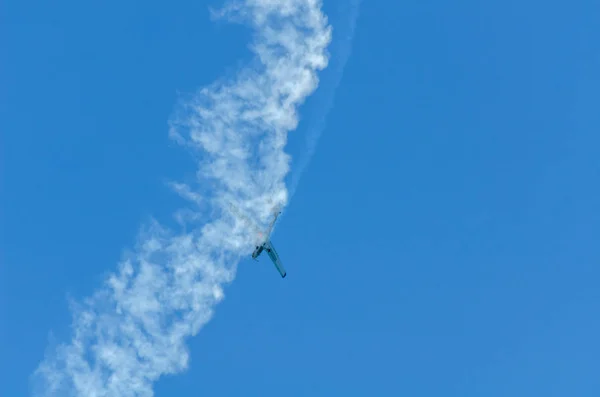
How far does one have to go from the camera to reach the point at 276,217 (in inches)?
6196

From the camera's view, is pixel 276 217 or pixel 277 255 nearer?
pixel 276 217

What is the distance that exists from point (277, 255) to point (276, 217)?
14.9 meters

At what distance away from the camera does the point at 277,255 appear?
169 m
